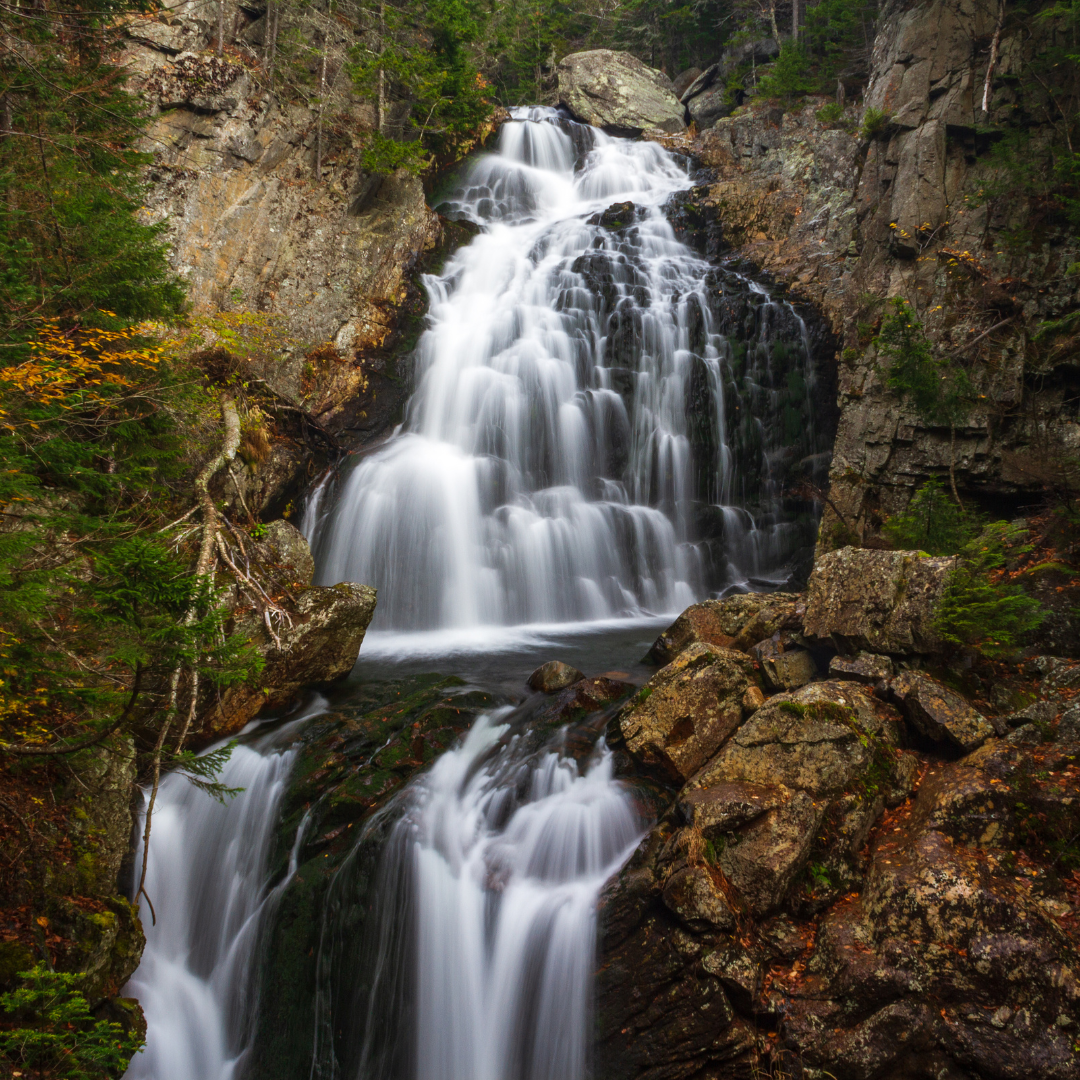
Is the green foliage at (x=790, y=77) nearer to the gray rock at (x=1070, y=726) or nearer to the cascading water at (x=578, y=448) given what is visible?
the cascading water at (x=578, y=448)

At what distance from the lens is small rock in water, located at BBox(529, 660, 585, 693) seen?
23.8 ft

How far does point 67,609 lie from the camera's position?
531 cm

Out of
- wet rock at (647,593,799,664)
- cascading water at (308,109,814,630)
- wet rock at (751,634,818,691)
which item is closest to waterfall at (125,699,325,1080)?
wet rock at (751,634,818,691)

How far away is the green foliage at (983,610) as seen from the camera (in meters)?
4.66

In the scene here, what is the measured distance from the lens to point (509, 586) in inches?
444

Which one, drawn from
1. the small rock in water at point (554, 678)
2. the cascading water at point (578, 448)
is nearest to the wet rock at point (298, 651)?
the small rock in water at point (554, 678)

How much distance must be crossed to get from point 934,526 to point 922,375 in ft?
9.37

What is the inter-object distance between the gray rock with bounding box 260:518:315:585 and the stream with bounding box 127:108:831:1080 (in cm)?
162

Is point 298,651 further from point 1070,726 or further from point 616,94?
point 616,94

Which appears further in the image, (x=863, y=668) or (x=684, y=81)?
(x=684, y=81)

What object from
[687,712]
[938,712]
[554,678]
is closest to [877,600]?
[938,712]

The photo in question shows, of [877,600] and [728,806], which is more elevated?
[877,600]

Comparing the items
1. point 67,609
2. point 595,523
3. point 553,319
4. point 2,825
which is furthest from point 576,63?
point 2,825

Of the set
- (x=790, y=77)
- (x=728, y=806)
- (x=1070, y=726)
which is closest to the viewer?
(x=1070, y=726)
